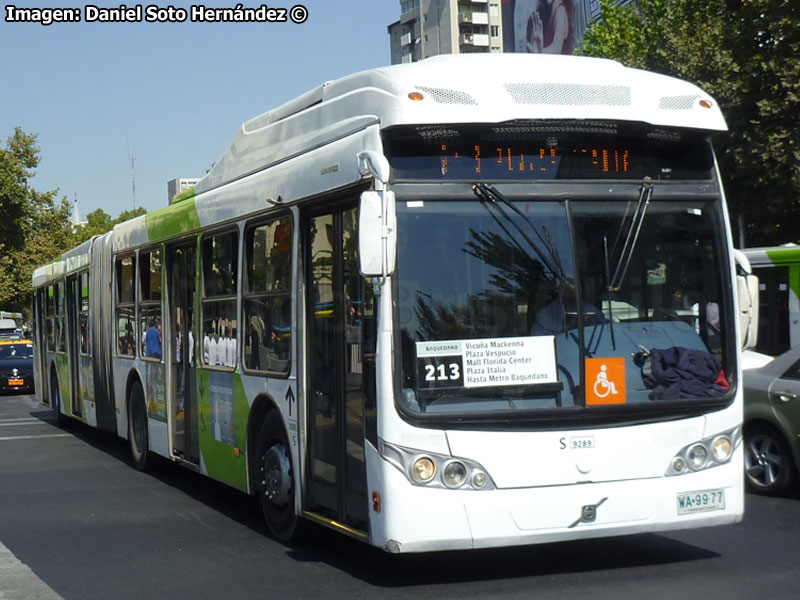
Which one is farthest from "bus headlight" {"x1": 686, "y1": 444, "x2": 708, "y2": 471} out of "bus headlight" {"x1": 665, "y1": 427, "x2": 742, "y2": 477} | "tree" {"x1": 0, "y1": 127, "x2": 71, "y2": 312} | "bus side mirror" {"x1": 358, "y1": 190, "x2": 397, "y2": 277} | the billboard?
the billboard

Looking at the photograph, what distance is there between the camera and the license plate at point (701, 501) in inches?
282

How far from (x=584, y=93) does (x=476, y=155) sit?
787 millimetres

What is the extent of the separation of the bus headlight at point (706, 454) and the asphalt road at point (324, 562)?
674mm

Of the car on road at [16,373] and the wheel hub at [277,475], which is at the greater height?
the wheel hub at [277,475]

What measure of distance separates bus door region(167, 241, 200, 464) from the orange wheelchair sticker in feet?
16.0

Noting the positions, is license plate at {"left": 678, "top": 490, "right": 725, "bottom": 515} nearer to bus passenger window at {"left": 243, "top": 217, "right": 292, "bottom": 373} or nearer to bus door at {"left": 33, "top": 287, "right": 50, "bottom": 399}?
bus passenger window at {"left": 243, "top": 217, "right": 292, "bottom": 373}

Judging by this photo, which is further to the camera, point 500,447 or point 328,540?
point 328,540

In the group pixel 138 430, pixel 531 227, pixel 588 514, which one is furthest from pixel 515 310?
pixel 138 430

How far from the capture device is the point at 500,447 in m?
6.86

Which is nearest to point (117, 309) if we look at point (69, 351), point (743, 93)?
point (69, 351)

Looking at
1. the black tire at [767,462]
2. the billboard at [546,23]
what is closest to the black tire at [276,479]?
the black tire at [767,462]

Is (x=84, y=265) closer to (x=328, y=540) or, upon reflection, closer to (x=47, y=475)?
(x=47, y=475)

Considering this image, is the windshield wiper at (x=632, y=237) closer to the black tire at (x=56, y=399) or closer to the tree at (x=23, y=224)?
the black tire at (x=56, y=399)

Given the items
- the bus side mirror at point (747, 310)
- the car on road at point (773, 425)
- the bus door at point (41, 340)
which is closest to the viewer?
the bus side mirror at point (747, 310)
